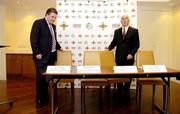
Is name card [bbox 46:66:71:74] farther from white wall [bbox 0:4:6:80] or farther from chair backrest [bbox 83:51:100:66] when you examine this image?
white wall [bbox 0:4:6:80]

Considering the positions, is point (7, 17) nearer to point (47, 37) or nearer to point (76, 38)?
point (76, 38)

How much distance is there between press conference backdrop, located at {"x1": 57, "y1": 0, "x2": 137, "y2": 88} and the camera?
16.6ft

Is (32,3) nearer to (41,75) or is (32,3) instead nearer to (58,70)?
(41,75)

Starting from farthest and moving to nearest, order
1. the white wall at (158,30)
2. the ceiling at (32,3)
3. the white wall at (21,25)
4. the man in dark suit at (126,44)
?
the white wall at (21,25), the white wall at (158,30), the ceiling at (32,3), the man in dark suit at (126,44)

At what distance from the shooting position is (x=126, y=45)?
450 cm

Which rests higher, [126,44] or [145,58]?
[126,44]

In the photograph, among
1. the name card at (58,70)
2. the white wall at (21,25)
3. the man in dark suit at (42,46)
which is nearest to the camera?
the name card at (58,70)

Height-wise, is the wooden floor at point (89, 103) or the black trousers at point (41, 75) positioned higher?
the black trousers at point (41, 75)

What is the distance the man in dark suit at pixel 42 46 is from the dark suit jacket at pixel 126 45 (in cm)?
129

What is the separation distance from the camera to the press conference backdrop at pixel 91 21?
505cm

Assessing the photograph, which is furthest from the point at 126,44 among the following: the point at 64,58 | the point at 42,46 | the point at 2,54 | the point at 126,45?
the point at 2,54

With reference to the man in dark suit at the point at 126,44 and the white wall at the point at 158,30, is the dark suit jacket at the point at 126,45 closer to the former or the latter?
the man in dark suit at the point at 126,44

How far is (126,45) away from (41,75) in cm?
167

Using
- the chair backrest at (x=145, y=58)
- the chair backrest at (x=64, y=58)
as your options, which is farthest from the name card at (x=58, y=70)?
the chair backrest at (x=145, y=58)
